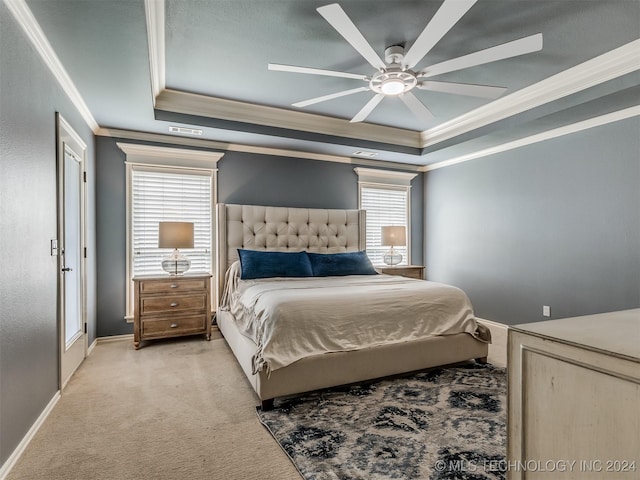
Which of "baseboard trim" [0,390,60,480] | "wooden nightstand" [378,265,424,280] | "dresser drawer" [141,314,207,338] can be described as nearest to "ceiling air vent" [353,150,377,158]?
"wooden nightstand" [378,265,424,280]

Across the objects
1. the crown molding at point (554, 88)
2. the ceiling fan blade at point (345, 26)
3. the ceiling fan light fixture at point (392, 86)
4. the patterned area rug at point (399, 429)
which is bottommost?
the patterned area rug at point (399, 429)

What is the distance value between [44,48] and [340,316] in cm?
270

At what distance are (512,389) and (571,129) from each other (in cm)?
369

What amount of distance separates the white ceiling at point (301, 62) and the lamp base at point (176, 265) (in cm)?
150

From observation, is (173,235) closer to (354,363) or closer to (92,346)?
(92,346)

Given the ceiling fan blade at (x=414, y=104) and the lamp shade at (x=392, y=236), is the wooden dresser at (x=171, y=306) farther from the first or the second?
the ceiling fan blade at (x=414, y=104)

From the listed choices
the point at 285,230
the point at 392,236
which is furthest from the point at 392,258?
the point at 285,230

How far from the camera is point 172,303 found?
3.77 m

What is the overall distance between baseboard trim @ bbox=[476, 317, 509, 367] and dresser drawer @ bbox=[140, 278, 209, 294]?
3137 mm

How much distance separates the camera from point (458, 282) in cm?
510

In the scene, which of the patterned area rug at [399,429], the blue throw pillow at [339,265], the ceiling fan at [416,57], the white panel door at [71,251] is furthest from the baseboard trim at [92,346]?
the ceiling fan at [416,57]

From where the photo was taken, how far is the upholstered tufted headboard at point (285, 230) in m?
4.32

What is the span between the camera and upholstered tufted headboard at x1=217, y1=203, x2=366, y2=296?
170 inches

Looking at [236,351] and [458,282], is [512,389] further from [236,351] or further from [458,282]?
[458,282]
